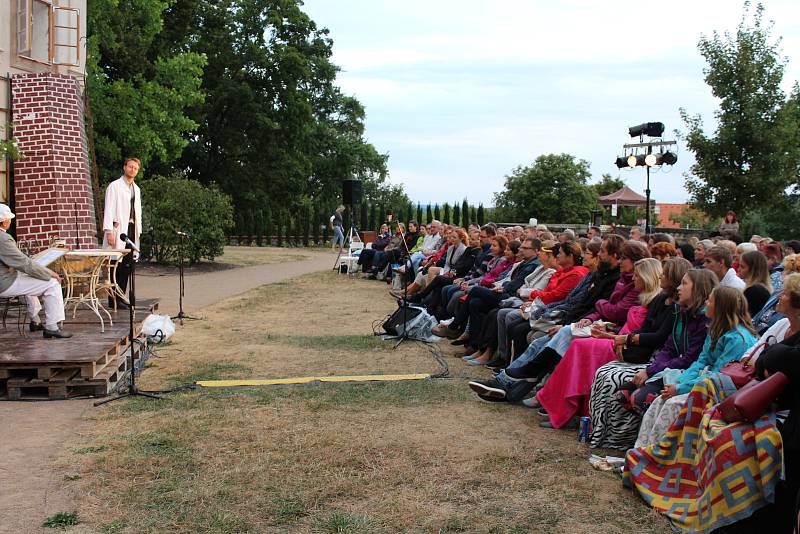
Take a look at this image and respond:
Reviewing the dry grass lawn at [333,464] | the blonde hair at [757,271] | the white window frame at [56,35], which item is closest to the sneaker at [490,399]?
the dry grass lawn at [333,464]

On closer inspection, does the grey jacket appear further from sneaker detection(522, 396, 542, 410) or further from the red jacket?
the red jacket

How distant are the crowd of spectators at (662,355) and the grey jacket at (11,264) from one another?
3972 mm

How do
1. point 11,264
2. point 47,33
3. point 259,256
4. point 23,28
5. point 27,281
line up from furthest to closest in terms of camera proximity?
1. point 259,256
2. point 47,33
3. point 23,28
4. point 27,281
5. point 11,264

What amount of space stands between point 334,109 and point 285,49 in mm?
12194

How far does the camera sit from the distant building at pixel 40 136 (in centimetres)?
1173

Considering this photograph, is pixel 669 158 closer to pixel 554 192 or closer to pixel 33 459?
pixel 33 459

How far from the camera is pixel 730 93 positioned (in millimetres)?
19219

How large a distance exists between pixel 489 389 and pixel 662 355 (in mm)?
1578

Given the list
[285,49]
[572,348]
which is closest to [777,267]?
[572,348]

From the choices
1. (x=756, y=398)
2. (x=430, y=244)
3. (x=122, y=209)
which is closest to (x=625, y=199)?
(x=430, y=244)

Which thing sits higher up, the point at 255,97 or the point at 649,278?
the point at 255,97

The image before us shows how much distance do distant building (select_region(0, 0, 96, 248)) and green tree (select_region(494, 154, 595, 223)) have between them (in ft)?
86.6

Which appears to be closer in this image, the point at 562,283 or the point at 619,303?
the point at 619,303

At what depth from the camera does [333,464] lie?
4852 mm
